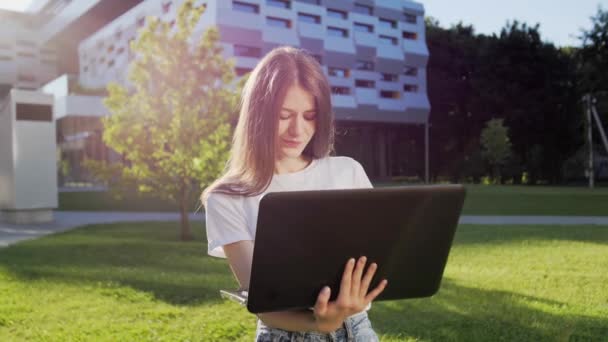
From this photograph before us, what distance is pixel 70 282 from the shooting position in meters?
6.11

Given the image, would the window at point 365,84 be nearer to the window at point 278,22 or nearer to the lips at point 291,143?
the window at point 278,22

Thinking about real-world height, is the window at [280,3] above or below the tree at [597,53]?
above

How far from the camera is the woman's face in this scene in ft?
5.81

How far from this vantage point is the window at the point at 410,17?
37.3 m

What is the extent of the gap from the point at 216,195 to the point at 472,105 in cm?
3769

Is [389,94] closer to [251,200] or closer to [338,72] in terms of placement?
[338,72]

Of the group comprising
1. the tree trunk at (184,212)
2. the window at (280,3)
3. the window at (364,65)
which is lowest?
the tree trunk at (184,212)

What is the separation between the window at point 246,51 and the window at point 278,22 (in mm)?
1886

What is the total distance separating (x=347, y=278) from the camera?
55.7 inches

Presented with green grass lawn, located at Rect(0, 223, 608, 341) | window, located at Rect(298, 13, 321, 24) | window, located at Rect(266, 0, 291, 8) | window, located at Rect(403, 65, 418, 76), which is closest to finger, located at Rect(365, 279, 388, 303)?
green grass lawn, located at Rect(0, 223, 608, 341)

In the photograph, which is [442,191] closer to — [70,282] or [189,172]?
[70,282]

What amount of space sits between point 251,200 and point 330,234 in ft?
1.45

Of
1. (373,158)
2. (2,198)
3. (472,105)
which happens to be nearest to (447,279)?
(2,198)

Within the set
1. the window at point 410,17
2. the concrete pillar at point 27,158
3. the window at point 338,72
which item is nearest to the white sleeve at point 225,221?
the concrete pillar at point 27,158
